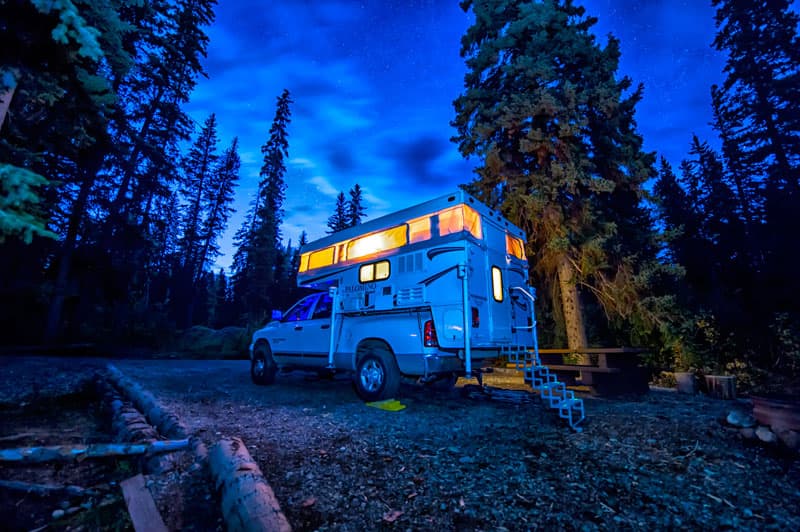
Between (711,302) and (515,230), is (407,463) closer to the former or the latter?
(515,230)

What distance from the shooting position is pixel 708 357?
30.3 ft

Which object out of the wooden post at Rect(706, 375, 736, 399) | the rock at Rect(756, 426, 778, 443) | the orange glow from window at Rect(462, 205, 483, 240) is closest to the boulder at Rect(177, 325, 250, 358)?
the orange glow from window at Rect(462, 205, 483, 240)

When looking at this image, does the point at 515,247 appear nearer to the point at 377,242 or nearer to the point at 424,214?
the point at 424,214

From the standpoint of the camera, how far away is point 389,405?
612cm

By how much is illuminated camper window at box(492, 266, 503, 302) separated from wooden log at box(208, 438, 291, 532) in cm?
496

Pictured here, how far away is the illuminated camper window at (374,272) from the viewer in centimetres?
697

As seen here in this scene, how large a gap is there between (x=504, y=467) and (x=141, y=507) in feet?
10.1

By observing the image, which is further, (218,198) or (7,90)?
(218,198)

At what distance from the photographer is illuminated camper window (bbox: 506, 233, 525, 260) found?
745 centimetres

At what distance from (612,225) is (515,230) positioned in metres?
4.67

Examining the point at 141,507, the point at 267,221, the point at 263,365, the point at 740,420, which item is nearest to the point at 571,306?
the point at 740,420

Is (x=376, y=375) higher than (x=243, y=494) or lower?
higher

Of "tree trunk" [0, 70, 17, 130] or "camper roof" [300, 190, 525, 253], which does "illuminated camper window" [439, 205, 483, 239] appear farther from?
"tree trunk" [0, 70, 17, 130]

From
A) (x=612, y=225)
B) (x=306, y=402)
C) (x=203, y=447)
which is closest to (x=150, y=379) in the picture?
(x=306, y=402)
